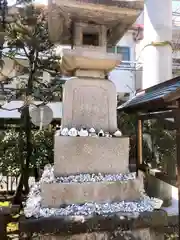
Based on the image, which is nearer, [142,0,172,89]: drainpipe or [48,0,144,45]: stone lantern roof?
[48,0,144,45]: stone lantern roof

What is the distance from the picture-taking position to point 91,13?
3.32m

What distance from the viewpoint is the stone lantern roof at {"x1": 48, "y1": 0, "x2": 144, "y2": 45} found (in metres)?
3.14

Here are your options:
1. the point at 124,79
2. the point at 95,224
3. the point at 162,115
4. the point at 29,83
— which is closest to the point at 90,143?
the point at 95,224

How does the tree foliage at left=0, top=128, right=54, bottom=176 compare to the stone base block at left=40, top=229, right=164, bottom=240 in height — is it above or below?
above

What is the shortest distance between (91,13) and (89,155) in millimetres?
1929

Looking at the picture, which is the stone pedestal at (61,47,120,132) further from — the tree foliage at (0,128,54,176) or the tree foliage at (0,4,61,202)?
the tree foliage at (0,128,54,176)

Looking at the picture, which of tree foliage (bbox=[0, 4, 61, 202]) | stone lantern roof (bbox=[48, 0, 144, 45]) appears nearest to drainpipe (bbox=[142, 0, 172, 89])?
tree foliage (bbox=[0, 4, 61, 202])

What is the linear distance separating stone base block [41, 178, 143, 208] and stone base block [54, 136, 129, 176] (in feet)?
0.80

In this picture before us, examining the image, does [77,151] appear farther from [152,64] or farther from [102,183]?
[152,64]

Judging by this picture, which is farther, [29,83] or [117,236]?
[29,83]

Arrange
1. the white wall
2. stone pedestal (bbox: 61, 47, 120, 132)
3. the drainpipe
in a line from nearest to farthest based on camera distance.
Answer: stone pedestal (bbox: 61, 47, 120, 132), the drainpipe, the white wall

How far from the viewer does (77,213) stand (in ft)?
9.78

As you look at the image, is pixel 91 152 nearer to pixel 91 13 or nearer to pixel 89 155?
pixel 89 155

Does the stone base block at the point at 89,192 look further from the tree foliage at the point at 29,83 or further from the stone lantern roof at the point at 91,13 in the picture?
the tree foliage at the point at 29,83
